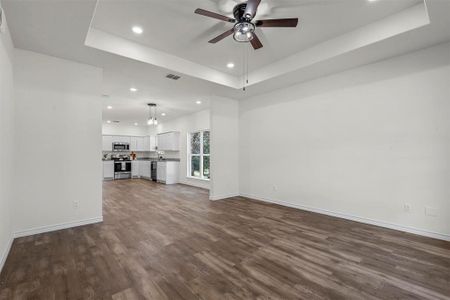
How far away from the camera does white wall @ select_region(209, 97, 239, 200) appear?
17.9ft

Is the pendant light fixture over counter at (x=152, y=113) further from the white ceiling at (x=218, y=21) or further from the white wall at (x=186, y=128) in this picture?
the white ceiling at (x=218, y=21)

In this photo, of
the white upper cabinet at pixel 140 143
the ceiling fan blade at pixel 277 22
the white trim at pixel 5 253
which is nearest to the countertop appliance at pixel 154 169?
the white upper cabinet at pixel 140 143

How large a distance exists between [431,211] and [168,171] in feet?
24.5

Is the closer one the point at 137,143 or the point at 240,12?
the point at 240,12

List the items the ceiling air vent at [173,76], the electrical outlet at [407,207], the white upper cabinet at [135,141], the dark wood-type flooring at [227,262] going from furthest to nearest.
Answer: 1. the white upper cabinet at [135,141]
2. the ceiling air vent at [173,76]
3. the electrical outlet at [407,207]
4. the dark wood-type flooring at [227,262]

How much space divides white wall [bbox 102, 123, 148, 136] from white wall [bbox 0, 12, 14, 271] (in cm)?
791

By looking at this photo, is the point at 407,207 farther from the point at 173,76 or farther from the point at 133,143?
the point at 133,143

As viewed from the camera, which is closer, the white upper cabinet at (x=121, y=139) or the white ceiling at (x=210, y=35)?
the white ceiling at (x=210, y=35)

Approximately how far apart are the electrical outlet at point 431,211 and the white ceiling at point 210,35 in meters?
2.37

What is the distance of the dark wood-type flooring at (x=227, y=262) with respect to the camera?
186 cm

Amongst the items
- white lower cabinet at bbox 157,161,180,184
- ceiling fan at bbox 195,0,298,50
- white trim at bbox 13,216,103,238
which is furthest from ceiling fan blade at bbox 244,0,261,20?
white lower cabinet at bbox 157,161,180,184

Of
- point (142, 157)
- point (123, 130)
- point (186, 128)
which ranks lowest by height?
point (142, 157)

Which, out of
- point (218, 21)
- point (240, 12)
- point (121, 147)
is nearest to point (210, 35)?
point (218, 21)

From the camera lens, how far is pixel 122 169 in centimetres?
998
